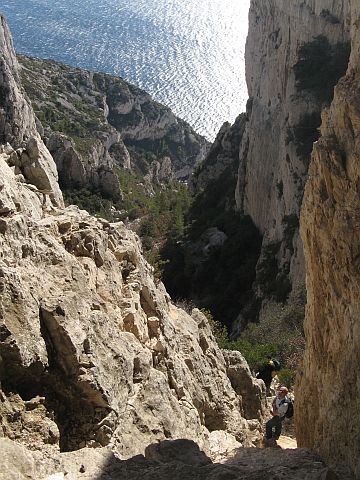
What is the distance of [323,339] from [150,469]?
5563 mm

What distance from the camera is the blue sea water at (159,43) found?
121 meters

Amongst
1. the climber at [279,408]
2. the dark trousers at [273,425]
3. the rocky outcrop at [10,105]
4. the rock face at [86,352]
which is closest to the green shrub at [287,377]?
the rock face at [86,352]

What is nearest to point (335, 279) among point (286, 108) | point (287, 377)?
point (287, 377)

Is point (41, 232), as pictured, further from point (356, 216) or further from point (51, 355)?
point (356, 216)

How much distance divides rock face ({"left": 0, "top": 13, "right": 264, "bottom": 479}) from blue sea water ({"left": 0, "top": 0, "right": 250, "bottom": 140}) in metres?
99.2

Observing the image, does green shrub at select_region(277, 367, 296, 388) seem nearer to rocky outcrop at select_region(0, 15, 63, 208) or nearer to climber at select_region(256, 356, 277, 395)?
climber at select_region(256, 356, 277, 395)

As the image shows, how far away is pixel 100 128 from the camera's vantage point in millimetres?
84000

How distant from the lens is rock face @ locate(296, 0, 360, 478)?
32.2 ft

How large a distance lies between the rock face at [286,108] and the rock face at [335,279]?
777 inches

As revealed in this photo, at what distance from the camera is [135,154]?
103m

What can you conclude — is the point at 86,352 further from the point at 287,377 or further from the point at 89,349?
the point at 287,377

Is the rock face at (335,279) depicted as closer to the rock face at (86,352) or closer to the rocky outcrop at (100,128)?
the rock face at (86,352)

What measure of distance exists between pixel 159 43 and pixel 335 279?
138 m

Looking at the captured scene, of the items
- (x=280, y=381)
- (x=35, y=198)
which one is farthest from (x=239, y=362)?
(x=35, y=198)
